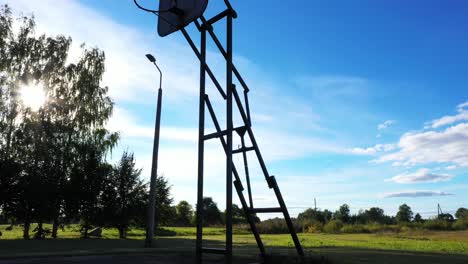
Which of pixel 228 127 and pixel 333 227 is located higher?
pixel 228 127

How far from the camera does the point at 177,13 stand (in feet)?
26.3

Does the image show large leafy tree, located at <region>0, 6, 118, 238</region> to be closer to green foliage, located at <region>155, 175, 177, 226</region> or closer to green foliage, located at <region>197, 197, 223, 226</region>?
green foliage, located at <region>155, 175, 177, 226</region>

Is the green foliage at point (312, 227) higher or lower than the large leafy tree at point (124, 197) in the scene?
lower

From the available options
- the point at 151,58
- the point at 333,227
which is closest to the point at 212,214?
the point at 333,227

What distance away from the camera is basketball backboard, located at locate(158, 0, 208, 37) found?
769 centimetres

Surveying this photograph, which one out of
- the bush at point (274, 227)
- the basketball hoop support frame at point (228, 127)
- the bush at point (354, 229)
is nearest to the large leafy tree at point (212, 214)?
the bush at point (274, 227)

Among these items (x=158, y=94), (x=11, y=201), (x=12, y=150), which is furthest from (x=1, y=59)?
(x=158, y=94)

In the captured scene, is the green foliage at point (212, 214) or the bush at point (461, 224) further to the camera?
the green foliage at point (212, 214)

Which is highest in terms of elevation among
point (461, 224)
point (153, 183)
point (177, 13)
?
point (177, 13)

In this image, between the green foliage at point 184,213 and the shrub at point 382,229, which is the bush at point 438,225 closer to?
the shrub at point 382,229

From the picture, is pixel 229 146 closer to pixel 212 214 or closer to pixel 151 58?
pixel 151 58

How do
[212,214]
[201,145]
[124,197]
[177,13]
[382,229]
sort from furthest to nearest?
[212,214] → [382,229] → [124,197] → [177,13] → [201,145]

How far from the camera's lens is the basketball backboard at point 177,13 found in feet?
25.2

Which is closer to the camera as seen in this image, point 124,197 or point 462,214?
point 124,197
